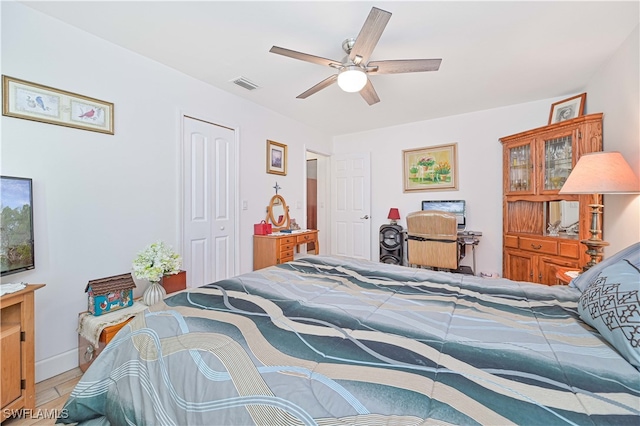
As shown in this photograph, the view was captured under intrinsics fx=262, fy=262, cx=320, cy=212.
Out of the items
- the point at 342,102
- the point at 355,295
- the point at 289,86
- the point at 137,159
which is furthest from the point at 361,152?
the point at 355,295

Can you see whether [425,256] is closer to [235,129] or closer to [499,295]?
[499,295]

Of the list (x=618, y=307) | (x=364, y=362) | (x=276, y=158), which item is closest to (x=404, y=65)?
(x=618, y=307)

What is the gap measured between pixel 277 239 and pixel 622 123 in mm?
3501

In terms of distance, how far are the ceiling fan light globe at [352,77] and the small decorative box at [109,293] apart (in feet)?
7.75

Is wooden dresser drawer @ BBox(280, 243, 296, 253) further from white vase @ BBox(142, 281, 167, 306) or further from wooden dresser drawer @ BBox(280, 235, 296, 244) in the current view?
white vase @ BBox(142, 281, 167, 306)

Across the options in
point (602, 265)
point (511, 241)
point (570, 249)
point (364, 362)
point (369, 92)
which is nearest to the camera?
point (364, 362)

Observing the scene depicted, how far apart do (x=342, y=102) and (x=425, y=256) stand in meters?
2.32

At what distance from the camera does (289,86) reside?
302 centimetres

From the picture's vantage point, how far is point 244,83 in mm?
2951

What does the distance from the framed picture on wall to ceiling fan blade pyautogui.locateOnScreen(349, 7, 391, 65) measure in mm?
2717

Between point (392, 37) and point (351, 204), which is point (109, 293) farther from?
point (351, 204)

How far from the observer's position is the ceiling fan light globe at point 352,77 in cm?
204

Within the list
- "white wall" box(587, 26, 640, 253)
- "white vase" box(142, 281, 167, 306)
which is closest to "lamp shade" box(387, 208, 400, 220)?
"white wall" box(587, 26, 640, 253)

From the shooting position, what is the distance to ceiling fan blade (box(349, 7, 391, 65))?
1.54 metres
